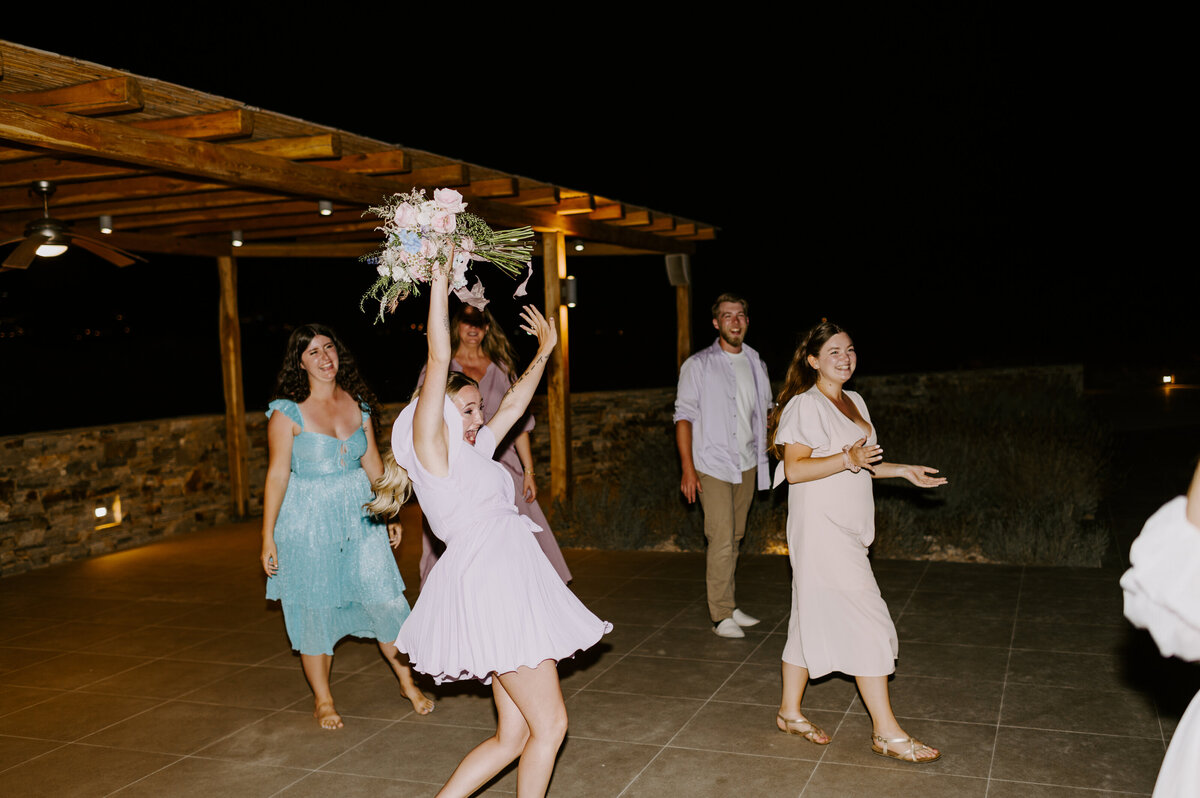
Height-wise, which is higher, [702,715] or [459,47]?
[459,47]

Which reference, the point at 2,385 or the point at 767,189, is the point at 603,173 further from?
the point at 2,385

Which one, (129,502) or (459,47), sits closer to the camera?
(129,502)

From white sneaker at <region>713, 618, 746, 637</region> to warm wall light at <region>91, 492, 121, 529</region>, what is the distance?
6295 millimetres

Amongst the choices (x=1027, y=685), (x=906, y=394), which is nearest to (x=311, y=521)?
(x=1027, y=685)

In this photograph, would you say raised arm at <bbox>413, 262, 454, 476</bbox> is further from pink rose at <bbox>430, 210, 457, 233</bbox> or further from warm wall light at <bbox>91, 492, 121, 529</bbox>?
warm wall light at <bbox>91, 492, 121, 529</bbox>

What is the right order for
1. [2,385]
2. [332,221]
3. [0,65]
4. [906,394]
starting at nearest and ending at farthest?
[0,65] → [332,221] → [906,394] → [2,385]

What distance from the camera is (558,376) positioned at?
977cm

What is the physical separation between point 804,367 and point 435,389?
192 cm

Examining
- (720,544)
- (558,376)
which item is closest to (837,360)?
(720,544)

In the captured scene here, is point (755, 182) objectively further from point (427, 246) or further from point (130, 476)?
point (427, 246)

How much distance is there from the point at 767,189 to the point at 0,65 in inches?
1473

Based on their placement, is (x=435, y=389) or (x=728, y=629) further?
(x=728, y=629)

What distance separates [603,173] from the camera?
1743 inches

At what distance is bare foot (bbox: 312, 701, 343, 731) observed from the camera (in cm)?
462
